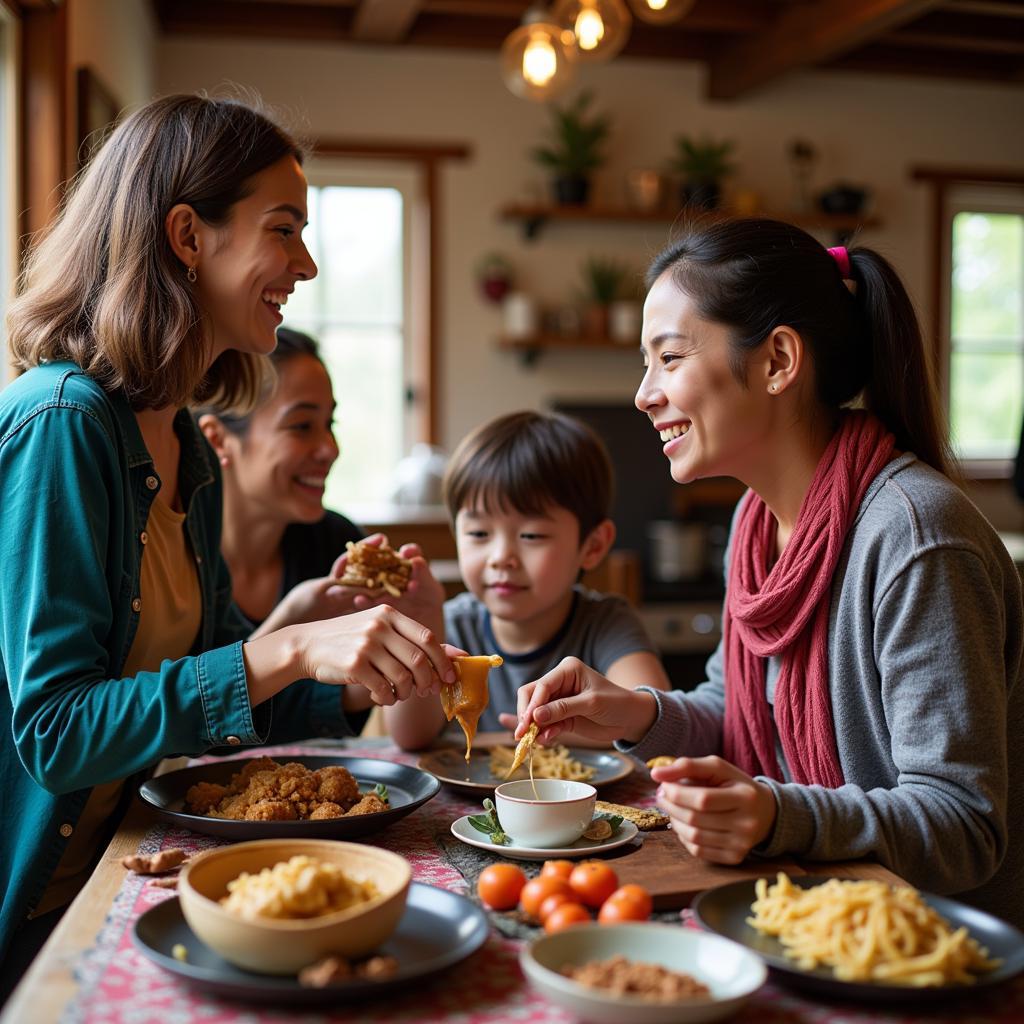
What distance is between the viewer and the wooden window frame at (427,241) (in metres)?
5.83

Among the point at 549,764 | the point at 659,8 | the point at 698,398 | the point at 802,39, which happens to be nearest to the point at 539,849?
the point at 549,764

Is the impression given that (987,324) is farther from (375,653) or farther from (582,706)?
(375,653)

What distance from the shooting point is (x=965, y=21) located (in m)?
5.84

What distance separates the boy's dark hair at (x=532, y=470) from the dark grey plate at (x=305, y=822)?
2.54 feet

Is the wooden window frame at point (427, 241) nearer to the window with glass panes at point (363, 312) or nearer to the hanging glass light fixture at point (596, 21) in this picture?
the window with glass panes at point (363, 312)

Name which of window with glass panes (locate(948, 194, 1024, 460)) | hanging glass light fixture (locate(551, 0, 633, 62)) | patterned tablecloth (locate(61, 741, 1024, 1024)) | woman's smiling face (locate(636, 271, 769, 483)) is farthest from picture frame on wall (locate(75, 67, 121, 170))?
window with glass panes (locate(948, 194, 1024, 460))

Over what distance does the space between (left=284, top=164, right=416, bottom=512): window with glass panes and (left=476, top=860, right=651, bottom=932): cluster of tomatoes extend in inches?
188

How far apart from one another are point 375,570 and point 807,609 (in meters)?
0.77

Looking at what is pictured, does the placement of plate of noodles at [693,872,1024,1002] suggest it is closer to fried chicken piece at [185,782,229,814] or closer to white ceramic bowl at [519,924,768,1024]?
white ceramic bowl at [519,924,768,1024]

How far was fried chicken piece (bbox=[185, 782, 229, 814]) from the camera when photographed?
1.52 metres

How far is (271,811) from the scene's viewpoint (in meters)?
1.44

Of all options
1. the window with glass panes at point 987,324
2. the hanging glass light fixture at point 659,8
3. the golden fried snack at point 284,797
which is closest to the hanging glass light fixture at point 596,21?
the hanging glass light fixture at point 659,8

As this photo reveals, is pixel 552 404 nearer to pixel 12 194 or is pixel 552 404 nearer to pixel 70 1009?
pixel 12 194

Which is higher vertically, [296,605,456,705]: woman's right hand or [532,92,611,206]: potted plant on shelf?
[532,92,611,206]: potted plant on shelf
